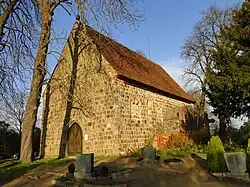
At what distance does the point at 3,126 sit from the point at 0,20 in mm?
17282

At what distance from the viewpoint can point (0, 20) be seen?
16016 millimetres

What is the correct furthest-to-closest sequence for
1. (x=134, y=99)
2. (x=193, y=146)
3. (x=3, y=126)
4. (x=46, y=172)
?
(x=3, y=126)
(x=134, y=99)
(x=193, y=146)
(x=46, y=172)

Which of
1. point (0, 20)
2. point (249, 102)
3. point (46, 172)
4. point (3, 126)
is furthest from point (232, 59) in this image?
point (3, 126)

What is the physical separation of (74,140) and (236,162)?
11.8 meters

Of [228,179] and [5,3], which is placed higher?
[5,3]

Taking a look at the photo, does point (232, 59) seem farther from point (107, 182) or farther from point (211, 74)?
point (107, 182)

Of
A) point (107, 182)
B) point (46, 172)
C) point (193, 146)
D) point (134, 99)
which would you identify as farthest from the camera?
point (134, 99)

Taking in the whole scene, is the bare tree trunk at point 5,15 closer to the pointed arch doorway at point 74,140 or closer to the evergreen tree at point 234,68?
the pointed arch doorway at point 74,140

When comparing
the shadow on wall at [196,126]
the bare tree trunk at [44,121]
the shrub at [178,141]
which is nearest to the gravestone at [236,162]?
the shrub at [178,141]

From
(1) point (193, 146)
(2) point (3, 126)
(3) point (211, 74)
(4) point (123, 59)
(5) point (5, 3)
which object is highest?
(5) point (5, 3)

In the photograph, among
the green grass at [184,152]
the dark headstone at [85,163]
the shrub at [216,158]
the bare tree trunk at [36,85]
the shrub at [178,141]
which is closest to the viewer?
the dark headstone at [85,163]

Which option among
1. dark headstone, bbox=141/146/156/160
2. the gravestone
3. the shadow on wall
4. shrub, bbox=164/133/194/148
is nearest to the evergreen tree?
the shadow on wall

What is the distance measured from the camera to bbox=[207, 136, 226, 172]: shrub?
10883 millimetres

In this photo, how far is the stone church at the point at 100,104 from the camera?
1756 centimetres
